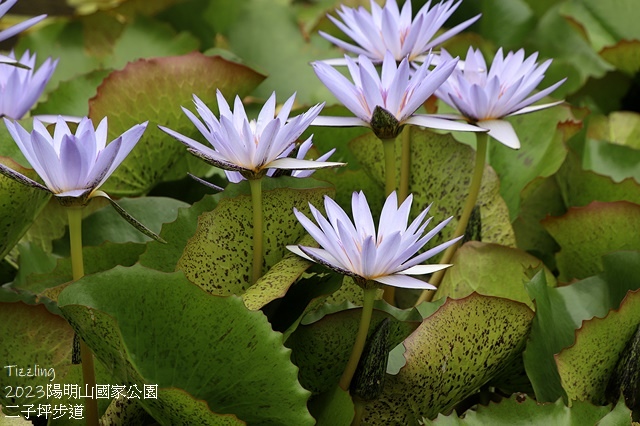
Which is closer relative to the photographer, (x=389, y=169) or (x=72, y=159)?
(x=72, y=159)

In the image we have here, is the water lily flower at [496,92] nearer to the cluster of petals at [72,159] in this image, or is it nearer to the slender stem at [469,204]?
the slender stem at [469,204]

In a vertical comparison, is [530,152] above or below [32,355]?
above

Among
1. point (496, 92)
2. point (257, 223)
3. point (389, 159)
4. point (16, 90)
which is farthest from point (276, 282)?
point (16, 90)

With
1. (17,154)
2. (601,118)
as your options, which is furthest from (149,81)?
(601,118)

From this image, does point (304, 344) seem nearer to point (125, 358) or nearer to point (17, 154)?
point (125, 358)

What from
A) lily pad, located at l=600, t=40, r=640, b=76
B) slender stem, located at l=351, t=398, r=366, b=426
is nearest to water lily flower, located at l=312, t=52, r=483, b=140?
slender stem, located at l=351, t=398, r=366, b=426

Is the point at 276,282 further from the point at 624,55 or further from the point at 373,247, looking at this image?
the point at 624,55

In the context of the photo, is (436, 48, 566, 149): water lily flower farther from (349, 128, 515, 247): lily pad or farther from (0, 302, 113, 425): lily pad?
(0, 302, 113, 425): lily pad
